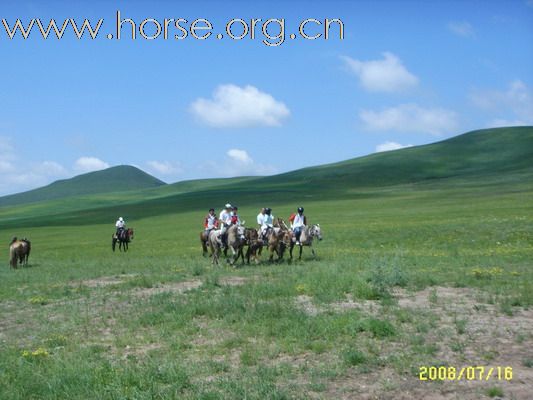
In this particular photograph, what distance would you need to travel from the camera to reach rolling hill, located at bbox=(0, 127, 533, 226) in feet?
320

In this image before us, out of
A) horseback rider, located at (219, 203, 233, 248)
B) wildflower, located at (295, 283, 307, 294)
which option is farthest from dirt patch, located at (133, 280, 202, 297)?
horseback rider, located at (219, 203, 233, 248)

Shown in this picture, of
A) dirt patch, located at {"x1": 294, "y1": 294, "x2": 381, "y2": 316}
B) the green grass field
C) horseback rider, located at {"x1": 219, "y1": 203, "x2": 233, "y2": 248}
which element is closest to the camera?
the green grass field

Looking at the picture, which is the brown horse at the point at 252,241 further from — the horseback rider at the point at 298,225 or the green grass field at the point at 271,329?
the horseback rider at the point at 298,225

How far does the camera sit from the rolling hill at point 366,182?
320 feet

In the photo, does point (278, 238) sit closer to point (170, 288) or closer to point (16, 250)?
point (170, 288)

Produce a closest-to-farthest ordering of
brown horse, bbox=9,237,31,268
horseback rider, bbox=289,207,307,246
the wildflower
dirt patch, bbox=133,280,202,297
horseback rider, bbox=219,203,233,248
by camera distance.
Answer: the wildflower → dirt patch, bbox=133,280,202,297 → horseback rider, bbox=219,203,233,248 → horseback rider, bbox=289,207,307,246 → brown horse, bbox=9,237,31,268

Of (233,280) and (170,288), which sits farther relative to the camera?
(233,280)

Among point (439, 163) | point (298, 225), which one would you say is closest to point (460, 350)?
point (298, 225)

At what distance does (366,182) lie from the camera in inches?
4747

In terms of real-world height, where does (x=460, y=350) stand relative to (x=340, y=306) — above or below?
below

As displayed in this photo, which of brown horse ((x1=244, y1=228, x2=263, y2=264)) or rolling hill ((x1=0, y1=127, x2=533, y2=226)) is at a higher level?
rolling hill ((x1=0, y1=127, x2=533, y2=226))
